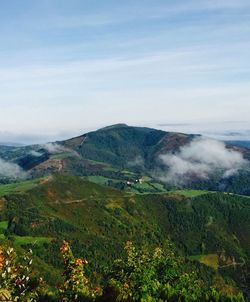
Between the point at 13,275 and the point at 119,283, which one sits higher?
the point at 13,275

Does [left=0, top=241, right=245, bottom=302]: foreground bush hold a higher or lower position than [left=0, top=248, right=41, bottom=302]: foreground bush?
lower

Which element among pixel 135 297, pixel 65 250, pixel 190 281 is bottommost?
pixel 190 281

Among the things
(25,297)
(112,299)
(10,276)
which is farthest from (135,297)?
(10,276)

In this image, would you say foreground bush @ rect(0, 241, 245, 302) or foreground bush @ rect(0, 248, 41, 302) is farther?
foreground bush @ rect(0, 241, 245, 302)

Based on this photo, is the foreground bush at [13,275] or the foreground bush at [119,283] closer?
the foreground bush at [13,275]

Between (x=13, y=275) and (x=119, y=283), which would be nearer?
(x=13, y=275)

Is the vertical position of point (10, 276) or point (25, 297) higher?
point (10, 276)

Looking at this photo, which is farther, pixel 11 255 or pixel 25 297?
pixel 25 297

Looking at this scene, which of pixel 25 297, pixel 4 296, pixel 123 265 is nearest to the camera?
pixel 4 296

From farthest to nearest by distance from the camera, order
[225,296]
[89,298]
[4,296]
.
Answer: [225,296]
[89,298]
[4,296]

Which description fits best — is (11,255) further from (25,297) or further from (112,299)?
(112,299)

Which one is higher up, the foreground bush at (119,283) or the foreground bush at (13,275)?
the foreground bush at (13,275)
